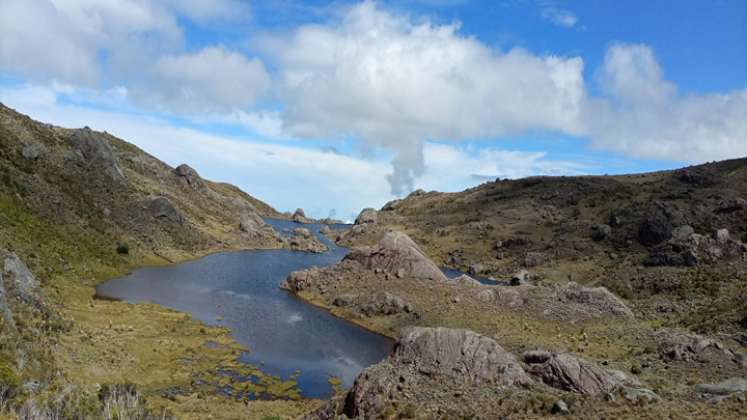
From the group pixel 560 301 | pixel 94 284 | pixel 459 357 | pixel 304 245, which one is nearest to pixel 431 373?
pixel 459 357

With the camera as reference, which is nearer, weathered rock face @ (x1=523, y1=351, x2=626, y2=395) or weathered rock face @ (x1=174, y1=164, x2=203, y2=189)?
weathered rock face @ (x1=523, y1=351, x2=626, y2=395)

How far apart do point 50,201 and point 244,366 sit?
58.7 m

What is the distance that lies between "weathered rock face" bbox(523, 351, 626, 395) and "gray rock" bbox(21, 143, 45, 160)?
309 feet

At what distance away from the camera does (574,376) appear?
35406mm

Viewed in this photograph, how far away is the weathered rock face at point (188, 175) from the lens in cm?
16762

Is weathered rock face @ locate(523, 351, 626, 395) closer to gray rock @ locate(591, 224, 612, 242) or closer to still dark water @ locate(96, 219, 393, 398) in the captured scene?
still dark water @ locate(96, 219, 393, 398)

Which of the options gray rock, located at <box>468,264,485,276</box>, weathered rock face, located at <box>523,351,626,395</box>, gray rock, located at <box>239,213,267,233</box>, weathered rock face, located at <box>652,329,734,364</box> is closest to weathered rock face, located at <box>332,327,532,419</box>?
weathered rock face, located at <box>523,351,626,395</box>

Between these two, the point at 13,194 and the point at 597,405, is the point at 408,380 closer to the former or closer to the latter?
the point at 597,405

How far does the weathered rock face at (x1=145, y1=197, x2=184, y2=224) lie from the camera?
385ft

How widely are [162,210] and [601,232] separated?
105523mm

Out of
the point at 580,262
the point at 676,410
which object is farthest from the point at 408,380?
the point at 580,262

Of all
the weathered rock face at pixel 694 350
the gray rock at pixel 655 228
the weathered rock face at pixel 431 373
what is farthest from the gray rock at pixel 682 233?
the weathered rock face at pixel 431 373

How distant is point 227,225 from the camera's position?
151750 mm

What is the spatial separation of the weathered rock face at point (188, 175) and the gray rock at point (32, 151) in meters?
68.7
